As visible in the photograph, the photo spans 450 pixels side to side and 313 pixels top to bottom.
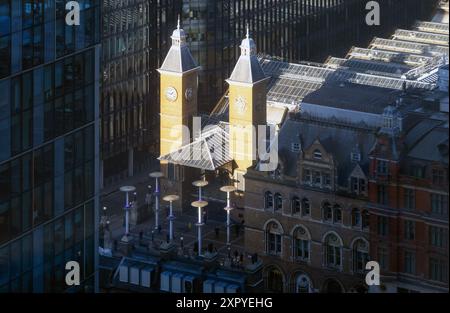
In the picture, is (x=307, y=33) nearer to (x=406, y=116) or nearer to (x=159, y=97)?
(x=159, y=97)

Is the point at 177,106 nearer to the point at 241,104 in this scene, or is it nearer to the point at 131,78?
the point at 241,104

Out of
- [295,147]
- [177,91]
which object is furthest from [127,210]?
[295,147]

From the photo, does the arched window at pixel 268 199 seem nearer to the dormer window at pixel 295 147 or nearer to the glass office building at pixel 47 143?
the dormer window at pixel 295 147

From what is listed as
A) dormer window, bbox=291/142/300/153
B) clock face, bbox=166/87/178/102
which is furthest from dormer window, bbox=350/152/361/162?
clock face, bbox=166/87/178/102

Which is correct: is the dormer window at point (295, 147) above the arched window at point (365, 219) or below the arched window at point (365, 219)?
above

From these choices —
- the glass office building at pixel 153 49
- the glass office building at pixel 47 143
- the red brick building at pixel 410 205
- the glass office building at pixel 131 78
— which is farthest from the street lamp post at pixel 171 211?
the glass office building at pixel 47 143

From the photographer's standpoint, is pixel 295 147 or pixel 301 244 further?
pixel 295 147
